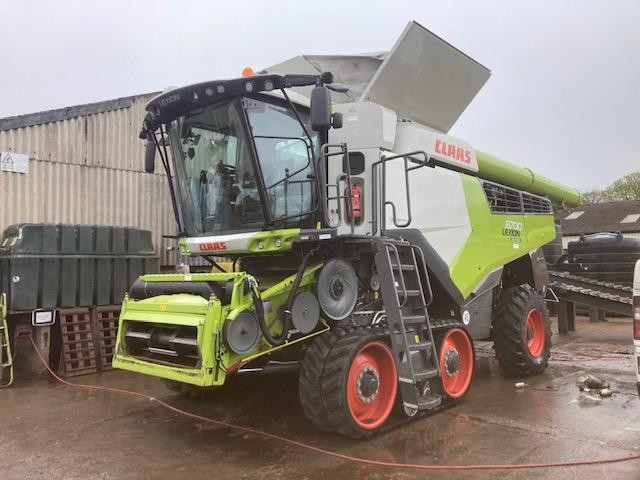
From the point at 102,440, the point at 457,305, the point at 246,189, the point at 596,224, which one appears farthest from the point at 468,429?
the point at 596,224

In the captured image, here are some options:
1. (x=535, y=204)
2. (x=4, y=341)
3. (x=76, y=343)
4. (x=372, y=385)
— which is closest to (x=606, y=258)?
(x=535, y=204)

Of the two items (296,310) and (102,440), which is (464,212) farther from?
(102,440)

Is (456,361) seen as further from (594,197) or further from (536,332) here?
(594,197)

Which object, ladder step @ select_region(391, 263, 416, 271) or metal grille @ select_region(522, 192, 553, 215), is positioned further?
metal grille @ select_region(522, 192, 553, 215)

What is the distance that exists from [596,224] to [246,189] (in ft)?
97.6

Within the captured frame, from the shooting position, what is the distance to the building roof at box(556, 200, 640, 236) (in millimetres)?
28462

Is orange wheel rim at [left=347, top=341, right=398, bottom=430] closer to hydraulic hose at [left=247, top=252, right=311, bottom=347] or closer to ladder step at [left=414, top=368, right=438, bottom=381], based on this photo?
ladder step at [left=414, top=368, right=438, bottom=381]

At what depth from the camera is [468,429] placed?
4.86 m

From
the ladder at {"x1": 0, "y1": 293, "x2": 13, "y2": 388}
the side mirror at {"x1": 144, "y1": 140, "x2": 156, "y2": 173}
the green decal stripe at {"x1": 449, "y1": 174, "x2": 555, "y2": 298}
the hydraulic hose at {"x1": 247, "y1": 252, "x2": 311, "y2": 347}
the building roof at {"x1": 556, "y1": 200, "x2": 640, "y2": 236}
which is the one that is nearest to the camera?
the hydraulic hose at {"x1": 247, "y1": 252, "x2": 311, "y2": 347}

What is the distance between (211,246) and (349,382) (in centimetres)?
175

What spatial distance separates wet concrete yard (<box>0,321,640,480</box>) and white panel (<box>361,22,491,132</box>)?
3.34 meters

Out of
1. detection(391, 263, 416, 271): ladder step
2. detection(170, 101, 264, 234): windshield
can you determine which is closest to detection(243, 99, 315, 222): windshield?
detection(170, 101, 264, 234): windshield

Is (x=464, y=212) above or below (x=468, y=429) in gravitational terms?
above

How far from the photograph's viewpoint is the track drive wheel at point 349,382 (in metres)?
4.35
